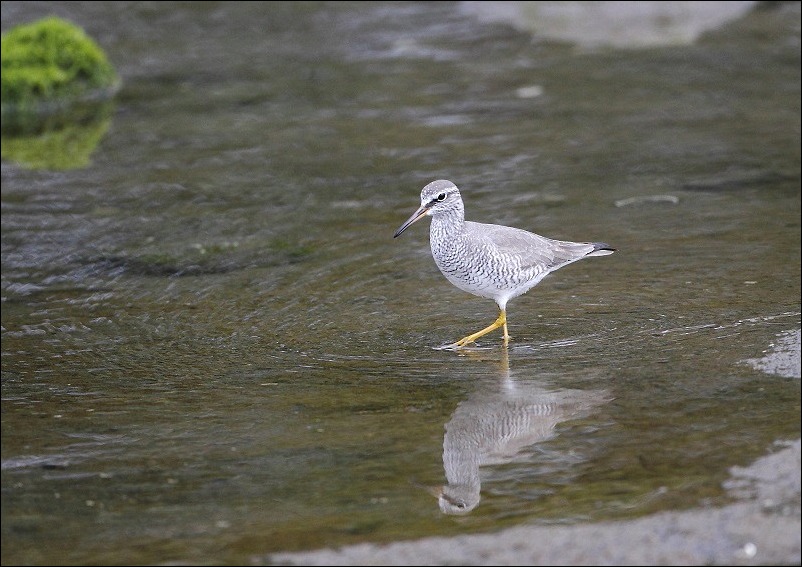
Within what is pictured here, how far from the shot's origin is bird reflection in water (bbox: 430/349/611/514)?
589 cm

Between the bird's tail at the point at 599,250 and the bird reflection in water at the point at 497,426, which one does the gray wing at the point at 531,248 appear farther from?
the bird reflection in water at the point at 497,426

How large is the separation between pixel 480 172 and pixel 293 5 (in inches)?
303

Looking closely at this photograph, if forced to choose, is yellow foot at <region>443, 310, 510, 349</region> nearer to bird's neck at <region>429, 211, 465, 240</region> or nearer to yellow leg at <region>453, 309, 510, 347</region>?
yellow leg at <region>453, 309, 510, 347</region>

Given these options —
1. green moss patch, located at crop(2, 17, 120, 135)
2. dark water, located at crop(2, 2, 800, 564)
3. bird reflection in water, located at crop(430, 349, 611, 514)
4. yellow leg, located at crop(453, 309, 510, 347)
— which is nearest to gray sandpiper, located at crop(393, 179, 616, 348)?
yellow leg, located at crop(453, 309, 510, 347)

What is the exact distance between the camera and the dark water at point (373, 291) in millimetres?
5797

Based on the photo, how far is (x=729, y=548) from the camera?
5.29m

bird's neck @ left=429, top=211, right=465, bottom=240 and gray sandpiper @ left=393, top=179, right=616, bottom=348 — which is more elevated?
bird's neck @ left=429, top=211, right=465, bottom=240

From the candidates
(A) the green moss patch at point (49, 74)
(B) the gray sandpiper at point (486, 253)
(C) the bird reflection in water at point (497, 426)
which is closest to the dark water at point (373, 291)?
(C) the bird reflection in water at point (497, 426)

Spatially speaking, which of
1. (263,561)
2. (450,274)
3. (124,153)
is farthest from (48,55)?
(263,561)

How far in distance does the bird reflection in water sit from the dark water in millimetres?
53

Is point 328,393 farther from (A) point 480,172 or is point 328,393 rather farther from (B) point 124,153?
(B) point 124,153

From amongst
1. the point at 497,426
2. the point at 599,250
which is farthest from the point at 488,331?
the point at 497,426

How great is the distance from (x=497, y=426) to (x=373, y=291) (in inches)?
103

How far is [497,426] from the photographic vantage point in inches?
260
